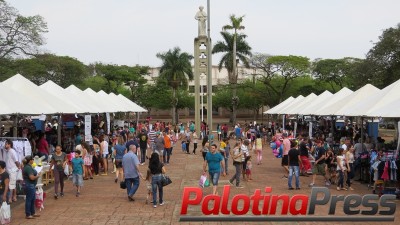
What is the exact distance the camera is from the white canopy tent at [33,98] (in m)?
15.8

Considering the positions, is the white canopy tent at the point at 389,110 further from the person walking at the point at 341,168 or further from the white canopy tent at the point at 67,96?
the white canopy tent at the point at 67,96

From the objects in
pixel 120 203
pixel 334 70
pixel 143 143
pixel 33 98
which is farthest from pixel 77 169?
pixel 334 70

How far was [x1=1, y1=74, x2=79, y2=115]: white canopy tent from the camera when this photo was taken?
51.9ft

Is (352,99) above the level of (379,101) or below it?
above

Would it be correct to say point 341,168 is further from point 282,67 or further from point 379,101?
point 282,67

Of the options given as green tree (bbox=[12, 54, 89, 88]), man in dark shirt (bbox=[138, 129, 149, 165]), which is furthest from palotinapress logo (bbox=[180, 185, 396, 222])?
green tree (bbox=[12, 54, 89, 88])

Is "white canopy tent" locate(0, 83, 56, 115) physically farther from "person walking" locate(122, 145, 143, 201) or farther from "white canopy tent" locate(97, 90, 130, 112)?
"white canopy tent" locate(97, 90, 130, 112)

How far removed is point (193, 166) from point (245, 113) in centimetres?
5989

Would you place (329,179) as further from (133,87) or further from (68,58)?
(133,87)

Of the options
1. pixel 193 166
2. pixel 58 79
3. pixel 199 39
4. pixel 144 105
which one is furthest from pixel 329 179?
pixel 144 105

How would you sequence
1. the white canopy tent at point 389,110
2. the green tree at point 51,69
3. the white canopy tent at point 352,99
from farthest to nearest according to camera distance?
the green tree at point 51,69 → the white canopy tent at point 352,99 → the white canopy tent at point 389,110

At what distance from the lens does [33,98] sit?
16797 millimetres

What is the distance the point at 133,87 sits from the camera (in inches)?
2640

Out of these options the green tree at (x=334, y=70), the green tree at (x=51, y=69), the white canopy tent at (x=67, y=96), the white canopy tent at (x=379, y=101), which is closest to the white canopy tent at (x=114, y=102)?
the white canopy tent at (x=67, y=96)
